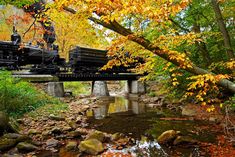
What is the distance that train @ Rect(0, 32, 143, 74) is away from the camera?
55.6ft

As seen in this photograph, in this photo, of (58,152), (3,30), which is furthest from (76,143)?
(3,30)

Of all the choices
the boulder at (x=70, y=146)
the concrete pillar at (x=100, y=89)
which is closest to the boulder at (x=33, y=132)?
the boulder at (x=70, y=146)

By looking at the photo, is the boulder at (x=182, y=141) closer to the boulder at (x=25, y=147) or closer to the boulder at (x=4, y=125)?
the boulder at (x=25, y=147)

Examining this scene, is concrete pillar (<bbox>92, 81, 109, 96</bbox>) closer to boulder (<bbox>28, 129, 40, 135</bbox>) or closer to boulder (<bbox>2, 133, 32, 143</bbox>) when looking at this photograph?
boulder (<bbox>28, 129, 40, 135</bbox>)

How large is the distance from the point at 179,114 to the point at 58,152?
779cm

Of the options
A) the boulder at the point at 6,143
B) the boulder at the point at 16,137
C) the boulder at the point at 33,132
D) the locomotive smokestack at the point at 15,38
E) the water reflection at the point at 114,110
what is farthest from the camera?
the locomotive smokestack at the point at 15,38

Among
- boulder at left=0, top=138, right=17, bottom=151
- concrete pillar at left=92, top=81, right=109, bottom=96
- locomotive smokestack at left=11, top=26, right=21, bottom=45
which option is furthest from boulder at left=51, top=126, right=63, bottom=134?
concrete pillar at left=92, top=81, right=109, bottom=96

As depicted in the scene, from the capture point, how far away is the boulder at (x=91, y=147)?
22.8 ft

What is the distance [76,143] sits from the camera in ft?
25.0

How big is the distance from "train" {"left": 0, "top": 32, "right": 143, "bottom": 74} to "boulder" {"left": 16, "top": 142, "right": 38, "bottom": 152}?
8589mm

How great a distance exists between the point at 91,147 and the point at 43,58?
41.4 feet

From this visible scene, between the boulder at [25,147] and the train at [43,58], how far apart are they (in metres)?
8.59

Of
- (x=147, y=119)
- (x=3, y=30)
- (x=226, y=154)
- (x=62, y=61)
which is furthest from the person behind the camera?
(x=3, y=30)

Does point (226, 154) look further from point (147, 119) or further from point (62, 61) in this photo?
point (62, 61)
